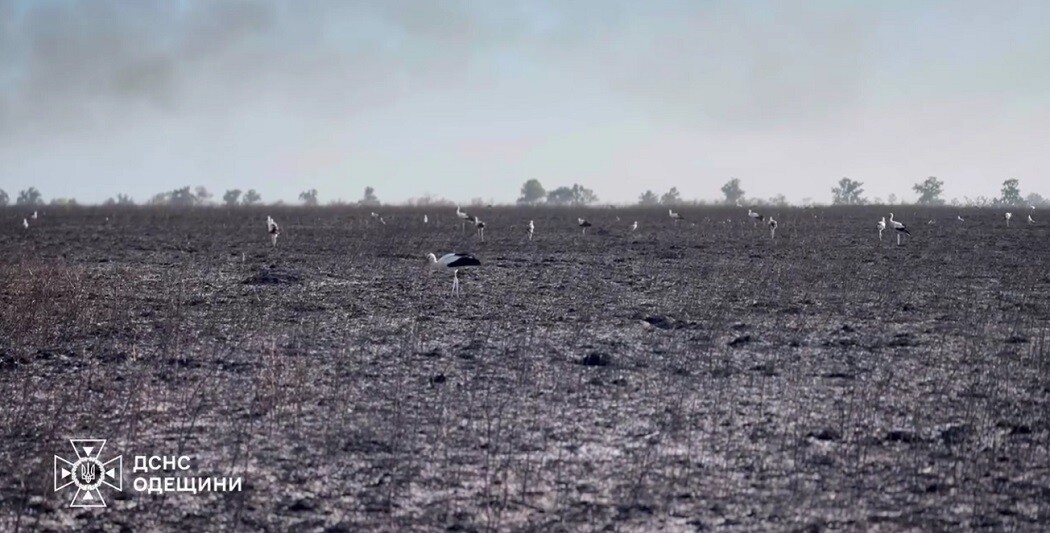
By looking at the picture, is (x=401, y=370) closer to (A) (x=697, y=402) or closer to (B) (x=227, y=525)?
(A) (x=697, y=402)

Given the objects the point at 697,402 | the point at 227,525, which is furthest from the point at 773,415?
the point at 227,525

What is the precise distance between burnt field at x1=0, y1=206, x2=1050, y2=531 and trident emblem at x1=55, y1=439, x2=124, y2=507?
0.10 m

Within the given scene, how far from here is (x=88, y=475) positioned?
27.3 ft

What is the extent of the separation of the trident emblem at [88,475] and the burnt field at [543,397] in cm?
10

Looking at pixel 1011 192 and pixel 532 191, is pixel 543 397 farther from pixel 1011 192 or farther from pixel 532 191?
pixel 532 191

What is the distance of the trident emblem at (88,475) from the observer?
798cm

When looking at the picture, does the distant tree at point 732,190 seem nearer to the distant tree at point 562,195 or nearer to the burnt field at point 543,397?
the distant tree at point 562,195

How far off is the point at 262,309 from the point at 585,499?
887 centimetres

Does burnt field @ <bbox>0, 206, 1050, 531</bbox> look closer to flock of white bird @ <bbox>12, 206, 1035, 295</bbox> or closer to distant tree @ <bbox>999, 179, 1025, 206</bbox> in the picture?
flock of white bird @ <bbox>12, 206, 1035, 295</bbox>

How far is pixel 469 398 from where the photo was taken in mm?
10289

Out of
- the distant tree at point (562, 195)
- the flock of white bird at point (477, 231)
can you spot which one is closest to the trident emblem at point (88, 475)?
the flock of white bird at point (477, 231)

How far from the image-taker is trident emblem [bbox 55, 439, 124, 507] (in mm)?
7980

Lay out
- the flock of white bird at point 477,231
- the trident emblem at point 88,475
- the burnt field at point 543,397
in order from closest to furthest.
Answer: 1. the burnt field at point 543,397
2. the trident emblem at point 88,475
3. the flock of white bird at point 477,231

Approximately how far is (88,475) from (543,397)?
404 cm
